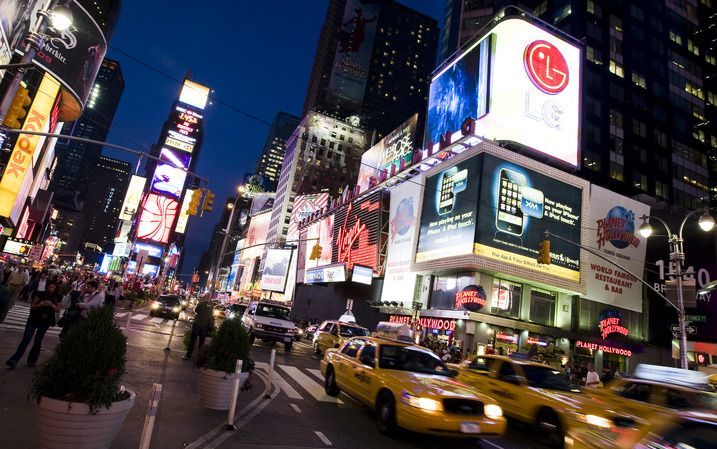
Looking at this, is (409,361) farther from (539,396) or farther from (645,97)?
(645,97)

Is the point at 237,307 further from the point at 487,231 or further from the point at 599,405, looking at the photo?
the point at 599,405

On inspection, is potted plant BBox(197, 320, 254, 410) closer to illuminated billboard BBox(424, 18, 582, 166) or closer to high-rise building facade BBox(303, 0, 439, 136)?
illuminated billboard BBox(424, 18, 582, 166)

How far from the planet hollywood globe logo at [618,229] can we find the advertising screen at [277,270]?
53.6m

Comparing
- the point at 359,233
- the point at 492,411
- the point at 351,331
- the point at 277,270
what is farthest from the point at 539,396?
the point at 277,270

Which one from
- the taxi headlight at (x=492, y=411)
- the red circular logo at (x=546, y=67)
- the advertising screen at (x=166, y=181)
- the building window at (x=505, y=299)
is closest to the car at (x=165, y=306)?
the building window at (x=505, y=299)

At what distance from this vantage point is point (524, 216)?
3206 centimetres

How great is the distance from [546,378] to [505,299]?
22273 mm

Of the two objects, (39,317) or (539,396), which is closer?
(39,317)

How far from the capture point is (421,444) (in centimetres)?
754

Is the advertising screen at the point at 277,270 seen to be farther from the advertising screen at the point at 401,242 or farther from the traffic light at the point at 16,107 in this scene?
the traffic light at the point at 16,107

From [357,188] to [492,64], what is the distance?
23597 millimetres

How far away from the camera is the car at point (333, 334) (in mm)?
20016

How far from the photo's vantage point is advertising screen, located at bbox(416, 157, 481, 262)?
101 feet

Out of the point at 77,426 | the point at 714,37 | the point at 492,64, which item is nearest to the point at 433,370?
the point at 77,426
